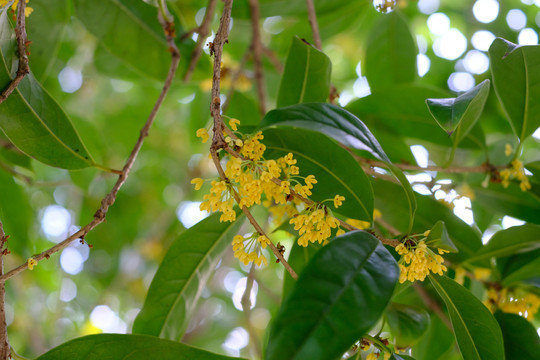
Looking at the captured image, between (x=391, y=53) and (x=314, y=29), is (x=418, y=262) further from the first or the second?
(x=391, y=53)

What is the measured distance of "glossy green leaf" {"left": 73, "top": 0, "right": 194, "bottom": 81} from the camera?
1544mm

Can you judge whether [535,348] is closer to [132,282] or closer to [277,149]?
[277,149]

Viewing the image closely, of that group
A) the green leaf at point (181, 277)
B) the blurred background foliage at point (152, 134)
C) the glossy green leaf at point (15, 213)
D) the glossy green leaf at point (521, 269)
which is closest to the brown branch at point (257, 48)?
the blurred background foliage at point (152, 134)

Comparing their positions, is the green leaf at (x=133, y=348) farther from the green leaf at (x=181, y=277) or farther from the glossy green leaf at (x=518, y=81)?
the glossy green leaf at (x=518, y=81)

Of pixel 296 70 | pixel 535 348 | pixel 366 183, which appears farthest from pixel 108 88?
pixel 535 348

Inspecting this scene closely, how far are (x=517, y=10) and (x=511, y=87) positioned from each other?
5.33ft

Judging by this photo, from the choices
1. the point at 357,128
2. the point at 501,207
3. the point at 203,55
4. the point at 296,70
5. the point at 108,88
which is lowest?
the point at 501,207

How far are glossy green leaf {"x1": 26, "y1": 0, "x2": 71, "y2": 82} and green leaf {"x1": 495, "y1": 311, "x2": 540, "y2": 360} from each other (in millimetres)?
1437

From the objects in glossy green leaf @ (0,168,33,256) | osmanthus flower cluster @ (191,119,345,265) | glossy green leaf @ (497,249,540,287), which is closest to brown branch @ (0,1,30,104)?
osmanthus flower cluster @ (191,119,345,265)

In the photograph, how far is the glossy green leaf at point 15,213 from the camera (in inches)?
64.9

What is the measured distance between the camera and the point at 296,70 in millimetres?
1278

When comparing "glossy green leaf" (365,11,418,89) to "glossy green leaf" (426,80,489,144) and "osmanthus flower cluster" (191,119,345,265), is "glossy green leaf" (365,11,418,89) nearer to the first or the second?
"glossy green leaf" (426,80,489,144)

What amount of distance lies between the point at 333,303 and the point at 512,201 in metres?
1.11

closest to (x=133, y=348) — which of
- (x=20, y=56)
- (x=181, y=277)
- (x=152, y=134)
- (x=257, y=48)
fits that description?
(x=181, y=277)
